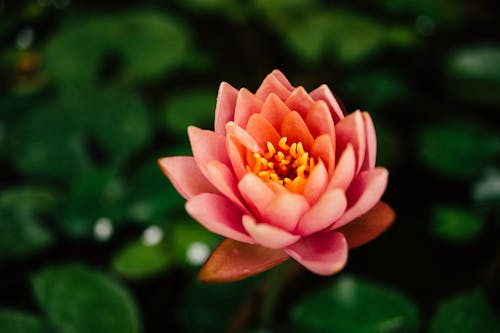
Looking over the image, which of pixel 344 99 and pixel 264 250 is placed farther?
pixel 344 99

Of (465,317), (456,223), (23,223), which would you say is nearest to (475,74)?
(456,223)

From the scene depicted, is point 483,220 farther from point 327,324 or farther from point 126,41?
point 126,41

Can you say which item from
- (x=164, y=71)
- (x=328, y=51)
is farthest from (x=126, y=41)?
(x=328, y=51)

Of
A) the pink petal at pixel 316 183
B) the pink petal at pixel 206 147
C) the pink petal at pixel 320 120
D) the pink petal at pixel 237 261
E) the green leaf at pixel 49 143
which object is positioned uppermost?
the pink petal at pixel 320 120

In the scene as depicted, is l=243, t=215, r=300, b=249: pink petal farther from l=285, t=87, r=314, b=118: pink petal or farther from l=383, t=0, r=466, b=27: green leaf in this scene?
l=383, t=0, r=466, b=27: green leaf

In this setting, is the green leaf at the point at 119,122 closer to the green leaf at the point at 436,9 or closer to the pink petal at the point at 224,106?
the pink petal at the point at 224,106

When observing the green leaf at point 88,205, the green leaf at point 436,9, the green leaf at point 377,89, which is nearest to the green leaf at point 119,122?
the green leaf at point 88,205

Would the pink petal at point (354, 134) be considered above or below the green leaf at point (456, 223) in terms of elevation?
above
